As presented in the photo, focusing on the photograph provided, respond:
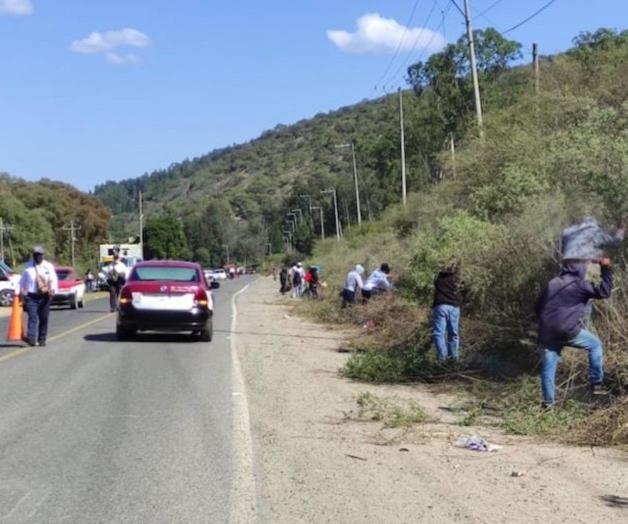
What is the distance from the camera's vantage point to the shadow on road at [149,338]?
18.6 meters

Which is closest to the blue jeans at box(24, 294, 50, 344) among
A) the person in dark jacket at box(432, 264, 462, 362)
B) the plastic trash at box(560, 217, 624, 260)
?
the person in dark jacket at box(432, 264, 462, 362)

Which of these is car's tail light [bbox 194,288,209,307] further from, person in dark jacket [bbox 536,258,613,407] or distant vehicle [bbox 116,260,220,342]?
person in dark jacket [bbox 536,258,613,407]

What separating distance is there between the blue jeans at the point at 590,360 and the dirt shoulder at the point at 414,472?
0.86m

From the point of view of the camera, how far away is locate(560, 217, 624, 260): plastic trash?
31.5 ft

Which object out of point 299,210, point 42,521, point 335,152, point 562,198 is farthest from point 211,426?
point 335,152

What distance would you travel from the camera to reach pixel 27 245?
342 feet

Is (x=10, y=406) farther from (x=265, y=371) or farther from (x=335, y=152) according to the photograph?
(x=335, y=152)

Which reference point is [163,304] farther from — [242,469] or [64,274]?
[64,274]

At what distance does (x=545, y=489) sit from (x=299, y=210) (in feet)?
445

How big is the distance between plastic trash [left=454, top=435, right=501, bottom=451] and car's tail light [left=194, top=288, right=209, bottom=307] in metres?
10.2

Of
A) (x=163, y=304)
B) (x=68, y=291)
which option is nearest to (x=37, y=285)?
(x=163, y=304)

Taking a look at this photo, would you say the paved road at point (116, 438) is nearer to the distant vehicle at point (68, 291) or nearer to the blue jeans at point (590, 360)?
the blue jeans at point (590, 360)

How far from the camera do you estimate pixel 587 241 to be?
997cm

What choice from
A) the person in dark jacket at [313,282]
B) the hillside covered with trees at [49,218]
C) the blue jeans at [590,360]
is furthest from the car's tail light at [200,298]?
the hillside covered with trees at [49,218]
